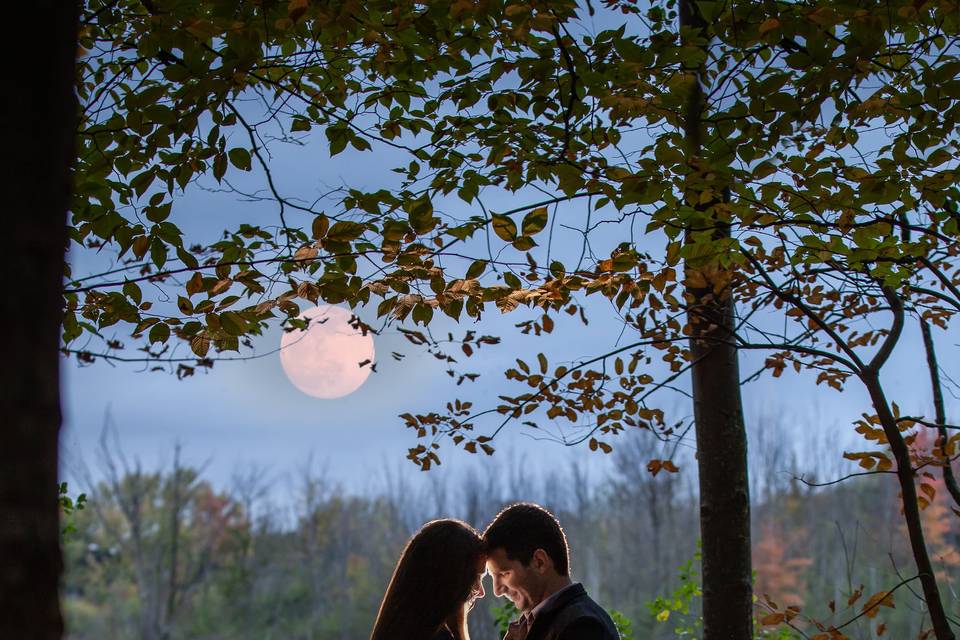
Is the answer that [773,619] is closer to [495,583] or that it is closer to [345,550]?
[495,583]

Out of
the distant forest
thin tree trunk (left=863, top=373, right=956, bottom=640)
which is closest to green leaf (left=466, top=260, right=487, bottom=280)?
thin tree trunk (left=863, top=373, right=956, bottom=640)

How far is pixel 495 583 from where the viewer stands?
368cm

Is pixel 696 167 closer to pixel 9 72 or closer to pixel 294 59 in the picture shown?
pixel 294 59

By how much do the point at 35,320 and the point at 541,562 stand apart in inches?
97.0

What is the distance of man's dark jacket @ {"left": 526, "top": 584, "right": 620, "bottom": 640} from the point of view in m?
3.30

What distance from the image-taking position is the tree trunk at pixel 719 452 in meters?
4.53

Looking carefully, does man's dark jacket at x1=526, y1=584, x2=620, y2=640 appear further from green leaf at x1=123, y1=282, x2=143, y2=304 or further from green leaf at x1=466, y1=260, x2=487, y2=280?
green leaf at x1=123, y1=282, x2=143, y2=304

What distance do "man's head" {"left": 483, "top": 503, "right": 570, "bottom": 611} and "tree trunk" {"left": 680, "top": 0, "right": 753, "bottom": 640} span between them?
1.35 meters

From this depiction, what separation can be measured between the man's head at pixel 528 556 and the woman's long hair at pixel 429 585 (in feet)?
0.57

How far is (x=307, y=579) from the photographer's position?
45.2m

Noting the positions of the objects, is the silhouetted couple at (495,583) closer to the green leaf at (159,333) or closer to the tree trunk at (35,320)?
the green leaf at (159,333)

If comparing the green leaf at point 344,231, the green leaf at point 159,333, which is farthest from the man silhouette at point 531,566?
the green leaf at point 159,333

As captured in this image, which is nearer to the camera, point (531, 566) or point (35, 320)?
point (35, 320)

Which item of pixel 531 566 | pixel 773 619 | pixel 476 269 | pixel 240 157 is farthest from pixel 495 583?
pixel 240 157
